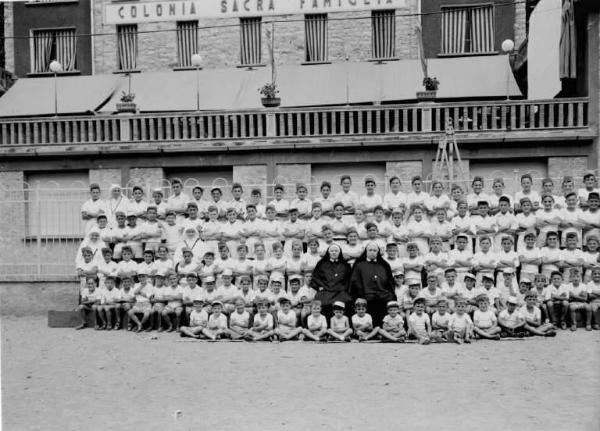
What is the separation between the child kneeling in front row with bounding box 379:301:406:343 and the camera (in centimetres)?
1086

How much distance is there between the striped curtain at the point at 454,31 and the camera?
24.0 metres

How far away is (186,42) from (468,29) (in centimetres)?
878

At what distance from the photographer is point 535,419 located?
21.8 ft

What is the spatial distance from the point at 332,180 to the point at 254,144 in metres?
2.06

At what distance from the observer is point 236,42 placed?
2498 cm

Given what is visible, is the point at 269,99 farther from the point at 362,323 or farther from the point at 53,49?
the point at 53,49

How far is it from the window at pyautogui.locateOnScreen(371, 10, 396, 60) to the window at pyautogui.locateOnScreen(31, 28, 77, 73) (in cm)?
967

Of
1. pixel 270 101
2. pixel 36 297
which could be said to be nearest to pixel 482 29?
pixel 270 101

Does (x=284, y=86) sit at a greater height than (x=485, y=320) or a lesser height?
greater

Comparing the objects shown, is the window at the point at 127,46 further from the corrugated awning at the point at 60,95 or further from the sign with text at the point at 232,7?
the sign with text at the point at 232,7

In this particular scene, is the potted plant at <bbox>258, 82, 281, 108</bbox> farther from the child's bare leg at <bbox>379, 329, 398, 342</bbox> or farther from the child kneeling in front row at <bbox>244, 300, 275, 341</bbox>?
the child's bare leg at <bbox>379, 329, 398, 342</bbox>

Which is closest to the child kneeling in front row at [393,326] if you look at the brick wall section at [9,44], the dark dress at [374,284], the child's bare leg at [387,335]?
the child's bare leg at [387,335]

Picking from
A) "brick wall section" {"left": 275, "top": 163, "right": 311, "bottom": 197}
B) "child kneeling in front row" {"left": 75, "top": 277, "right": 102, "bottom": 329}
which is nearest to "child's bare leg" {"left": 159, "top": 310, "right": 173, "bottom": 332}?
"child kneeling in front row" {"left": 75, "top": 277, "right": 102, "bottom": 329}

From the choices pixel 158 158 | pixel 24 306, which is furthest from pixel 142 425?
pixel 158 158
